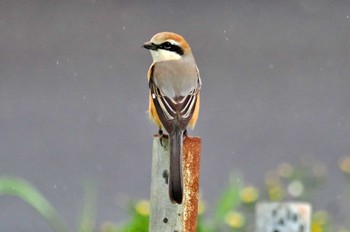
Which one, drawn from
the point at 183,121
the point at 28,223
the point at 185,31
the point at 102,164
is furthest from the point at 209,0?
the point at 183,121

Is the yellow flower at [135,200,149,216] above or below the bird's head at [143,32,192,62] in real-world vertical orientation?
below

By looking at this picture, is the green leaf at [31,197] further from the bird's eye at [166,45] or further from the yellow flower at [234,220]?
the bird's eye at [166,45]

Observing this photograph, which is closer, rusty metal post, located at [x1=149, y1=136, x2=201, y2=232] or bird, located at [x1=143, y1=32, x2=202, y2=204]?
rusty metal post, located at [x1=149, y1=136, x2=201, y2=232]

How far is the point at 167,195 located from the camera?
5043mm

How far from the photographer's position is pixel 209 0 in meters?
12.4

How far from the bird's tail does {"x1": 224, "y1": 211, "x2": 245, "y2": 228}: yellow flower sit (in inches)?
68.0

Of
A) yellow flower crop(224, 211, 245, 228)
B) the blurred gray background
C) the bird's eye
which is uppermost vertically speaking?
the blurred gray background

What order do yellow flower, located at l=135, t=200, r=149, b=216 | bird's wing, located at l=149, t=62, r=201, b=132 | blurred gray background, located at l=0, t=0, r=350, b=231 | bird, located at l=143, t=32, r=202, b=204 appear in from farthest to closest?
blurred gray background, located at l=0, t=0, r=350, b=231, yellow flower, located at l=135, t=200, r=149, b=216, bird's wing, located at l=149, t=62, r=201, b=132, bird, located at l=143, t=32, r=202, b=204

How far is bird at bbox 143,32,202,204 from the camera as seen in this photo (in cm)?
542

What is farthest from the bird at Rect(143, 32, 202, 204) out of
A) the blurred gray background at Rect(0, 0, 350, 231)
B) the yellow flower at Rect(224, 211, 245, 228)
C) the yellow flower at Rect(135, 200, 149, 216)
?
the blurred gray background at Rect(0, 0, 350, 231)

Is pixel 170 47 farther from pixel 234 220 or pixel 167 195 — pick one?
pixel 167 195

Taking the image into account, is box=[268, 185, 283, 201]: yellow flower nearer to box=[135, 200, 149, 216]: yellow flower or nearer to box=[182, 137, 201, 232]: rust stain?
box=[135, 200, 149, 216]: yellow flower

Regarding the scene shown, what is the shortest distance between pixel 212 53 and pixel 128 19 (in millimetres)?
917

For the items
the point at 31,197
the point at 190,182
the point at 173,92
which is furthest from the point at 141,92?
the point at 190,182
